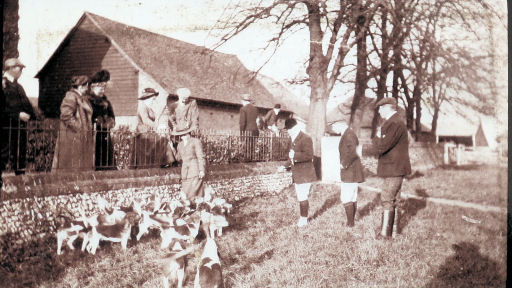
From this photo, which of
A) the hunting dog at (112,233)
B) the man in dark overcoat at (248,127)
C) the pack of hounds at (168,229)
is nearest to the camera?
the pack of hounds at (168,229)

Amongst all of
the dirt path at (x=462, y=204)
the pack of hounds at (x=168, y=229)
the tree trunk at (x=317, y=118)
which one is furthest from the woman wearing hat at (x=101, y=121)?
the dirt path at (x=462, y=204)

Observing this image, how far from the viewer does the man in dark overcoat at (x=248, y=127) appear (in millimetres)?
7684

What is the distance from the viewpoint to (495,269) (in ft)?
12.9

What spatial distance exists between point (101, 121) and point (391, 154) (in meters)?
4.14

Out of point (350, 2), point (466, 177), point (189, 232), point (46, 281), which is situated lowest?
point (46, 281)

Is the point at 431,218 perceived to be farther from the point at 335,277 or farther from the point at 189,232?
the point at 189,232

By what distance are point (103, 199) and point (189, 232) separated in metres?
1.49

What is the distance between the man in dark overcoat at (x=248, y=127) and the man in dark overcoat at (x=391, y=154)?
9.63 feet

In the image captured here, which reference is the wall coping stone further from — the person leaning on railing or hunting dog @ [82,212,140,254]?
hunting dog @ [82,212,140,254]

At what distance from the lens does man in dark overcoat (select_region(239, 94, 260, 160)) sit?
25.2ft

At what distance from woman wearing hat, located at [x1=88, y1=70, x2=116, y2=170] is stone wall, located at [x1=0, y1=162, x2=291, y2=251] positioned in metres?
0.40

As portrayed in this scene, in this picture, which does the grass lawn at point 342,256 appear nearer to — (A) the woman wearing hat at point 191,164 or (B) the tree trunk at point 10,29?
(A) the woman wearing hat at point 191,164

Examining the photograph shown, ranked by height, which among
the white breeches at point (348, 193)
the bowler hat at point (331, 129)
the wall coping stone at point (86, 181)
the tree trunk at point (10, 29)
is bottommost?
the white breeches at point (348, 193)

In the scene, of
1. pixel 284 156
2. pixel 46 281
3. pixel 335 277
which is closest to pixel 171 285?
pixel 46 281
